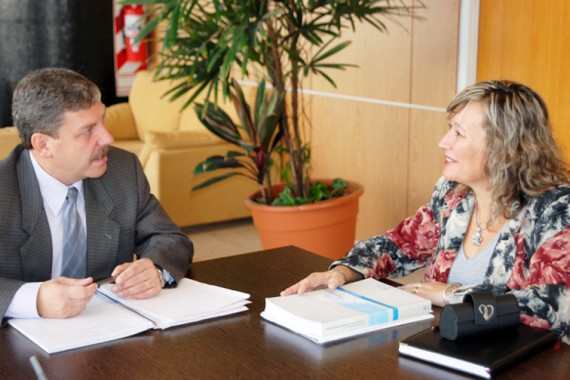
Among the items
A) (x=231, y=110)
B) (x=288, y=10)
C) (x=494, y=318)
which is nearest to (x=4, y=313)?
(x=494, y=318)

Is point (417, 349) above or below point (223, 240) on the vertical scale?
above

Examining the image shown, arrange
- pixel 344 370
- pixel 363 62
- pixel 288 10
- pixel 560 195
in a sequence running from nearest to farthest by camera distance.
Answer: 1. pixel 344 370
2. pixel 560 195
3. pixel 288 10
4. pixel 363 62

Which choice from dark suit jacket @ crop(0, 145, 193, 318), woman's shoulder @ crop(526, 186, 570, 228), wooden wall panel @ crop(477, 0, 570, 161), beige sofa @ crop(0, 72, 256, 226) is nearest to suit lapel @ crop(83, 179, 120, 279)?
dark suit jacket @ crop(0, 145, 193, 318)

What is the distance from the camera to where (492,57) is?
14.6 feet

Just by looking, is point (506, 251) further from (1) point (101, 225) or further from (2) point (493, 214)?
(1) point (101, 225)

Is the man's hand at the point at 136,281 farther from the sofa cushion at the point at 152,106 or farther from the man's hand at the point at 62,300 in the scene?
the sofa cushion at the point at 152,106

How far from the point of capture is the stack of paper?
189 cm

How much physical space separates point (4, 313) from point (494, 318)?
3.79 feet

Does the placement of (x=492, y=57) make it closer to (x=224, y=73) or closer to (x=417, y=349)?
(x=224, y=73)

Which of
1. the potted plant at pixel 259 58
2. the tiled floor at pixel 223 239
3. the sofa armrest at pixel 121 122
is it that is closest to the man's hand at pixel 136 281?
the potted plant at pixel 259 58

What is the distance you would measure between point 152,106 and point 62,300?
5027 millimetres

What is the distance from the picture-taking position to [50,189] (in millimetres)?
2494

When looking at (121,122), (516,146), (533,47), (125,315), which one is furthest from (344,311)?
(121,122)

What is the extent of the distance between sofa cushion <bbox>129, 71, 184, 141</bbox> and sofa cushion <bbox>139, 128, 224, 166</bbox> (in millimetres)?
788
